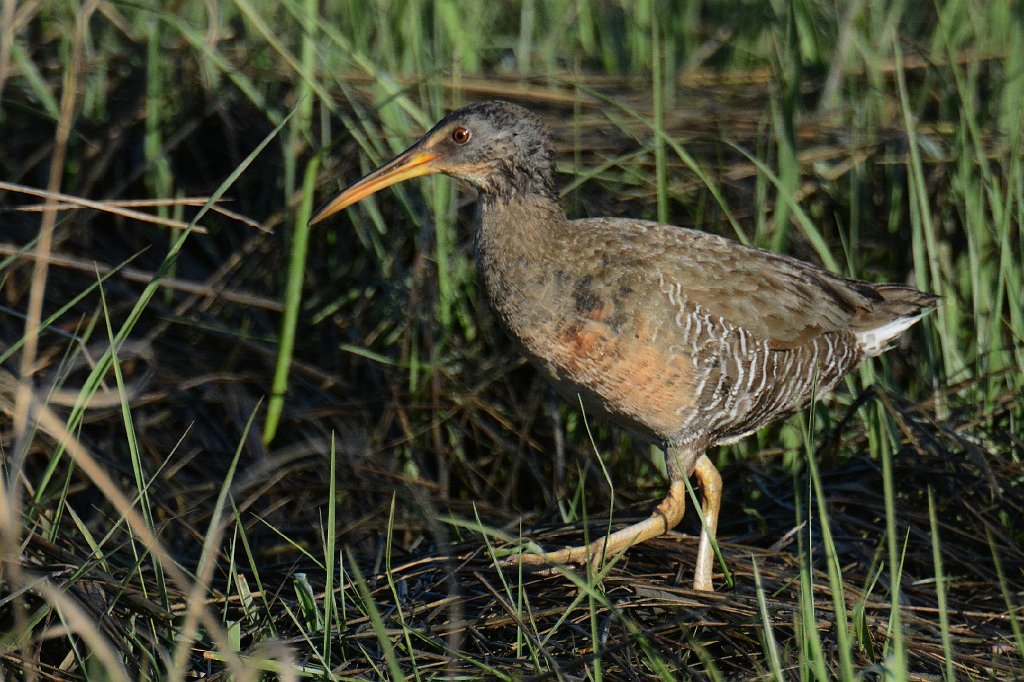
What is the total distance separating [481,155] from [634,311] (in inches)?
28.0

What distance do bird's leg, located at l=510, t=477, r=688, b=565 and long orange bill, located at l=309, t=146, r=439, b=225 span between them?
4.10ft

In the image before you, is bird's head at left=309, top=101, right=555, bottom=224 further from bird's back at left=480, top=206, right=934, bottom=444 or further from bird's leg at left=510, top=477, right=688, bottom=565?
bird's leg at left=510, top=477, right=688, bottom=565

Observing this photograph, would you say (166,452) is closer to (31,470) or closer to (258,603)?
(31,470)

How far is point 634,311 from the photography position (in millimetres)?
3812

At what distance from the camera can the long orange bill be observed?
399 cm

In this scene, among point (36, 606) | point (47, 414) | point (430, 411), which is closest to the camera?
point (47, 414)

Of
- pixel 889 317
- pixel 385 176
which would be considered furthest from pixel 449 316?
pixel 889 317

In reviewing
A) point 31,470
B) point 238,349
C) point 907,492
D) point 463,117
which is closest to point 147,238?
point 238,349

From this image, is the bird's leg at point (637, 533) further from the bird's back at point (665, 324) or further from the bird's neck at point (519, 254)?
the bird's neck at point (519, 254)

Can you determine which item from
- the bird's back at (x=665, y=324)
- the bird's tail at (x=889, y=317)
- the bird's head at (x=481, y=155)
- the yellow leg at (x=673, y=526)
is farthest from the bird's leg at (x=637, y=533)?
the bird's head at (x=481, y=155)

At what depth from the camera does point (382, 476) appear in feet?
15.5

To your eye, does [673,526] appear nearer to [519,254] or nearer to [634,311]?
[634,311]

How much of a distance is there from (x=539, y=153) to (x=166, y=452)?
185cm

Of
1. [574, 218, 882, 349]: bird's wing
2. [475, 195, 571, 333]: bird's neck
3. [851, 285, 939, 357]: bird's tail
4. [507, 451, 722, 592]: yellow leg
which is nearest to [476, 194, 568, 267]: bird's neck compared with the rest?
[475, 195, 571, 333]: bird's neck
